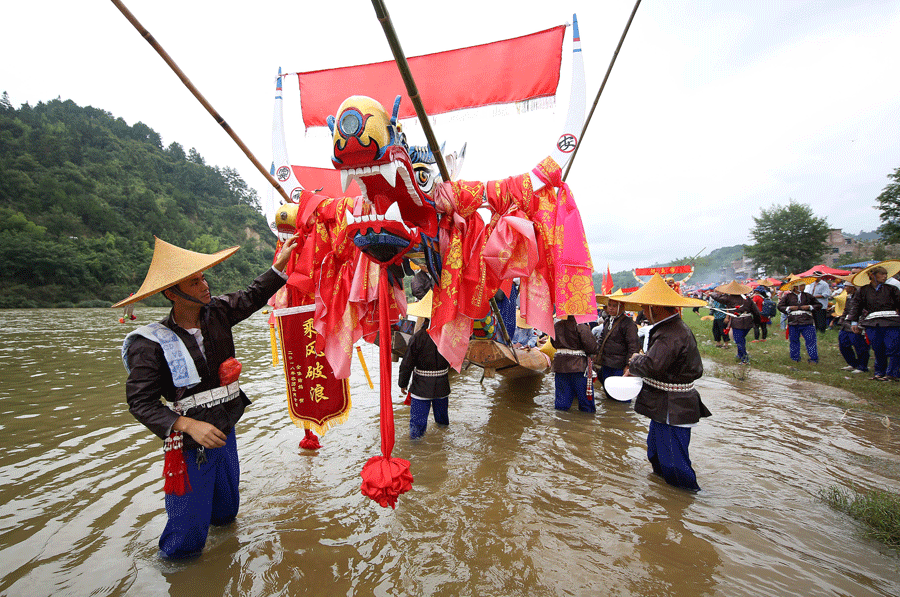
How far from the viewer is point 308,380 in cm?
353

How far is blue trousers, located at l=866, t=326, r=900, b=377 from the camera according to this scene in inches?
273

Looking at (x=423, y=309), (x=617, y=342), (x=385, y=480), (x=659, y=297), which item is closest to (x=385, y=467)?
(x=385, y=480)

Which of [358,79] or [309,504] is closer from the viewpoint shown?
[309,504]

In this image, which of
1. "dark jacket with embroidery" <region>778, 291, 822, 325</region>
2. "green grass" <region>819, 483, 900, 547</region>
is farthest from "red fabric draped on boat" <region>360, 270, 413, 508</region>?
"dark jacket with embroidery" <region>778, 291, 822, 325</region>

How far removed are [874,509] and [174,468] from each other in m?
5.03

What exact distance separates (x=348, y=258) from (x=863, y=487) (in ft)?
16.9

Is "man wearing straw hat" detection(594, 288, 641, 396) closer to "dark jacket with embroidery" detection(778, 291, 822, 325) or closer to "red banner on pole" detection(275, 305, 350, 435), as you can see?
"red banner on pole" detection(275, 305, 350, 435)

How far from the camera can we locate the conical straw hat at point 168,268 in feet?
8.00

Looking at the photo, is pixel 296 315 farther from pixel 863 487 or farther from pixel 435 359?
pixel 863 487

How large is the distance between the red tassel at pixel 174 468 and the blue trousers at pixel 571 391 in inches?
195

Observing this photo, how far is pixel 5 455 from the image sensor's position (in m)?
4.45

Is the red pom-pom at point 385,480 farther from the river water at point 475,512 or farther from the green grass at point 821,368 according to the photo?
the green grass at point 821,368

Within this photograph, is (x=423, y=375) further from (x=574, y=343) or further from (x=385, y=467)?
(x=385, y=467)

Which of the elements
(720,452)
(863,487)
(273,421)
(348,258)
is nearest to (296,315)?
(348,258)
